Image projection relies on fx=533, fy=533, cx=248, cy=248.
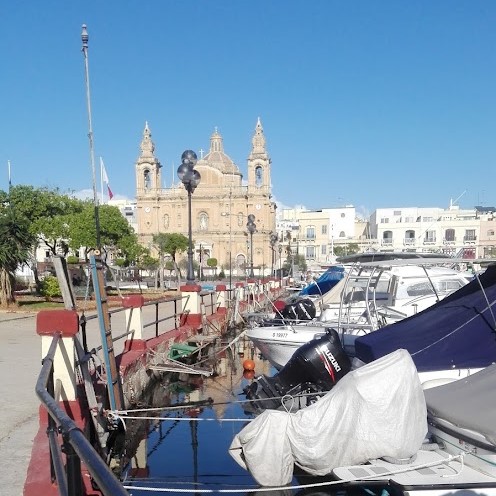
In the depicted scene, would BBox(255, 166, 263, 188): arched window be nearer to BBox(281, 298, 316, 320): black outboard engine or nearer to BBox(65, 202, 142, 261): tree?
BBox(65, 202, 142, 261): tree

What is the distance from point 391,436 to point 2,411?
17.9 feet

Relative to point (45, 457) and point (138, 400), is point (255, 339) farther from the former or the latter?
point (45, 457)

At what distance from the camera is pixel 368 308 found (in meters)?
10.8

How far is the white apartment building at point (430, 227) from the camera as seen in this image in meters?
84.8

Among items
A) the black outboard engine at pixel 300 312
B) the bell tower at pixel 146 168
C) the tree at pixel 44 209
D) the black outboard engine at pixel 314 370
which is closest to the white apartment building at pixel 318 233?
the bell tower at pixel 146 168

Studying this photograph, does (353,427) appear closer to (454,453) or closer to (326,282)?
(454,453)

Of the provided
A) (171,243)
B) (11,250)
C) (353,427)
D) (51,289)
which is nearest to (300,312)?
(353,427)

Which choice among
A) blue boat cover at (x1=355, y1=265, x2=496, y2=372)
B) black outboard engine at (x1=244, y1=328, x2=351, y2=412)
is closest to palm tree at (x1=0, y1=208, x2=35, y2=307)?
black outboard engine at (x1=244, y1=328, x2=351, y2=412)

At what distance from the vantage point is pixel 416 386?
201 inches

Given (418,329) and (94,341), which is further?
(94,341)

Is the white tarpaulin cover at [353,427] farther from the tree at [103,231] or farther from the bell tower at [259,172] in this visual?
the bell tower at [259,172]

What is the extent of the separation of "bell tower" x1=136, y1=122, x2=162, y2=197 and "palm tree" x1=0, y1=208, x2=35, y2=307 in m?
68.5

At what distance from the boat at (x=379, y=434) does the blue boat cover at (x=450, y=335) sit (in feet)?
3.99

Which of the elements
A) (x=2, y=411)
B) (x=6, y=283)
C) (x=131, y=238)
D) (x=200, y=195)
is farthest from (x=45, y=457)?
(x=200, y=195)
